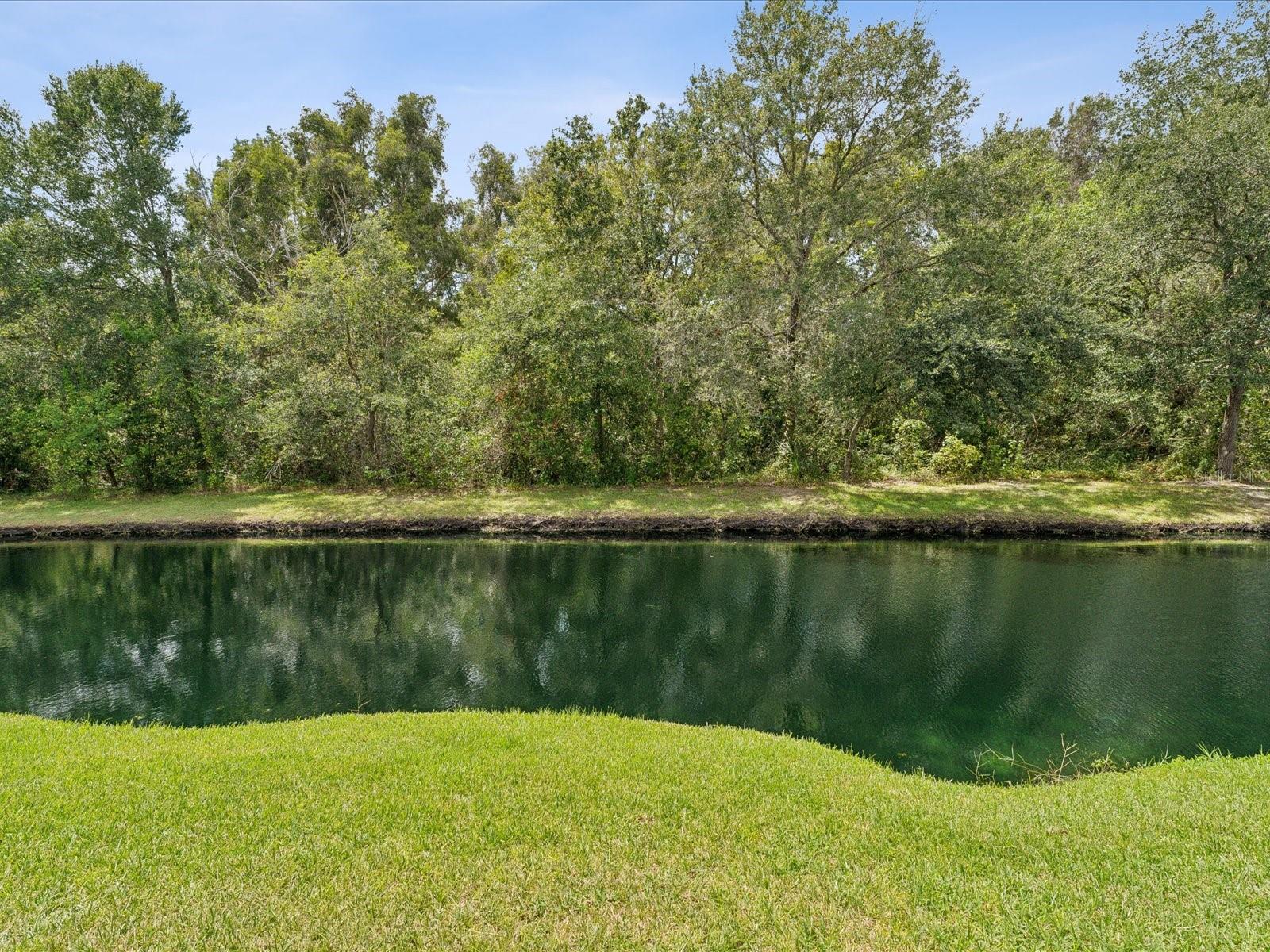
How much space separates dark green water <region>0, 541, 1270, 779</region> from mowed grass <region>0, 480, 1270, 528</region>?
2.18 meters

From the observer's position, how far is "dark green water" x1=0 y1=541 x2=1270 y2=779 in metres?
7.86

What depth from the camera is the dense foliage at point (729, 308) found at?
17828 millimetres

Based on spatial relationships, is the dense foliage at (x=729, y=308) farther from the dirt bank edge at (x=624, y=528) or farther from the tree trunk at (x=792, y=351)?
the dirt bank edge at (x=624, y=528)

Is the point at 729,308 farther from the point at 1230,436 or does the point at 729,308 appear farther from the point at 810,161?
the point at 1230,436

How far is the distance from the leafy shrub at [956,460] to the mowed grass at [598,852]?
56.7 feet

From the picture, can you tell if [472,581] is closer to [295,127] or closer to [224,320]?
[224,320]

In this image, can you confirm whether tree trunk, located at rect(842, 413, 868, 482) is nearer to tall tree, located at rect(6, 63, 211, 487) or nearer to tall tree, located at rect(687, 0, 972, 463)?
tall tree, located at rect(687, 0, 972, 463)

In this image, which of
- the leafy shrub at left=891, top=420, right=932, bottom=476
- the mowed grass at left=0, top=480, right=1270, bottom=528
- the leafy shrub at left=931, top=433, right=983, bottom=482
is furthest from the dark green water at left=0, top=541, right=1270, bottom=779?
the leafy shrub at left=891, top=420, right=932, bottom=476

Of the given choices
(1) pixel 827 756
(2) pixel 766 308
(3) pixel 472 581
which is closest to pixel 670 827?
(1) pixel 827 756

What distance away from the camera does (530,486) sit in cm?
2273

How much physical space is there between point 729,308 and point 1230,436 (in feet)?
54.1

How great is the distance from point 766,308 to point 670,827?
1748cm

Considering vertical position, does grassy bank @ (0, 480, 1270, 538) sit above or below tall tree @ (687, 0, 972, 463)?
below

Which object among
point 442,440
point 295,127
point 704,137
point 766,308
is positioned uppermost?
point 295,127
